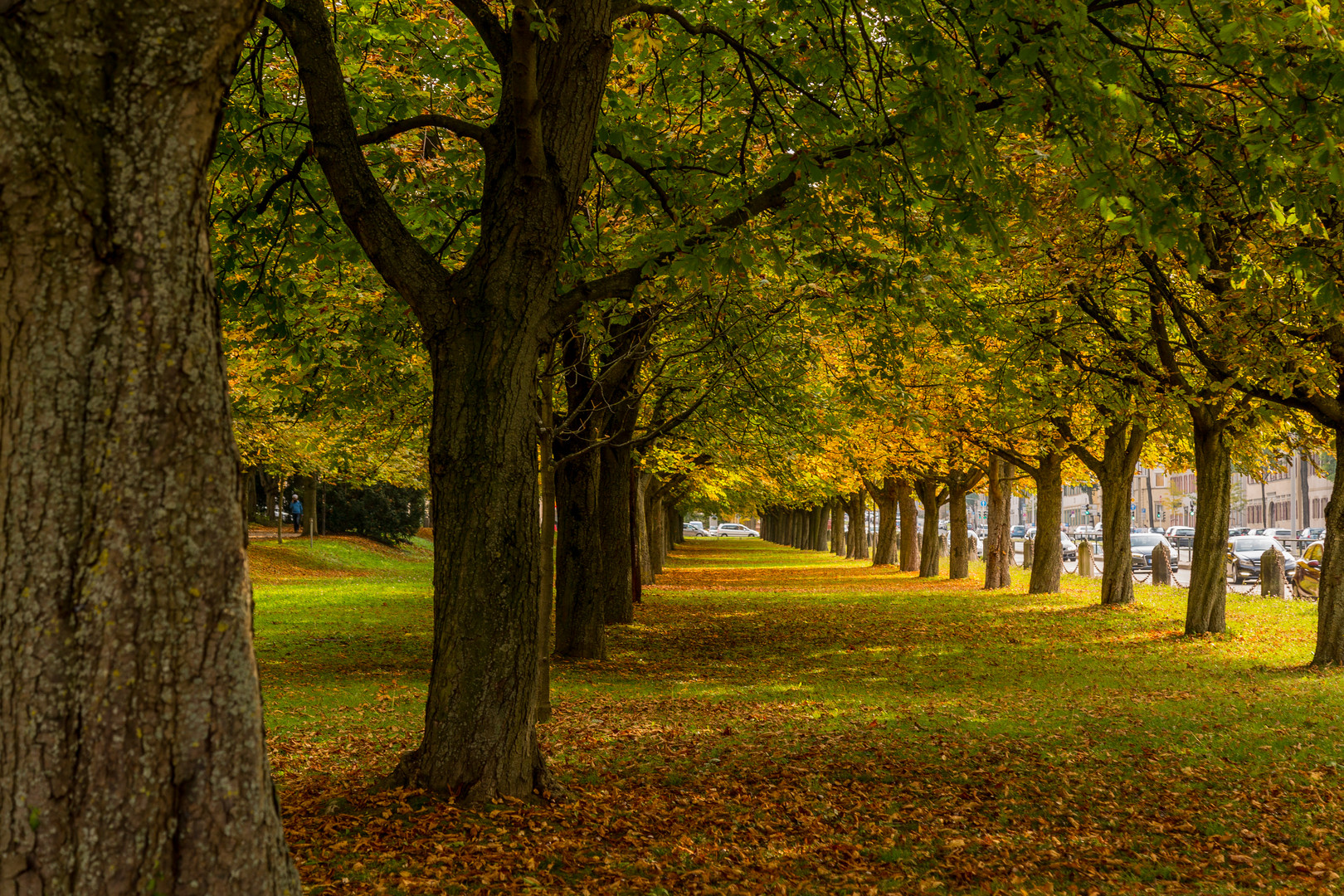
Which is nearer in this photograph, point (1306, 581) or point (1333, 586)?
point (1333, 586)

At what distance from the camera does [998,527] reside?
28.3 m

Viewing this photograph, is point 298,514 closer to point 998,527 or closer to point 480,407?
point 998,527

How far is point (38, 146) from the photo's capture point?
2.88 meters

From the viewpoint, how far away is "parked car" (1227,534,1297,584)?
30.9m

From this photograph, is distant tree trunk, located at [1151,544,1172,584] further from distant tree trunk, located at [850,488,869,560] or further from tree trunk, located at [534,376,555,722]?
tree trunk, located at [534,376,555,722]

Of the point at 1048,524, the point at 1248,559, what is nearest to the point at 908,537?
the point at 1248,559

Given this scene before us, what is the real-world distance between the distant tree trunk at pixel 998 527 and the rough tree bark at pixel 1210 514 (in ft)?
33.7

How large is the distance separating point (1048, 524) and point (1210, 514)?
8.85 metres

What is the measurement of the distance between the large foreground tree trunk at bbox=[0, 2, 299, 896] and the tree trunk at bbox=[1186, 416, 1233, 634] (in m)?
15.7

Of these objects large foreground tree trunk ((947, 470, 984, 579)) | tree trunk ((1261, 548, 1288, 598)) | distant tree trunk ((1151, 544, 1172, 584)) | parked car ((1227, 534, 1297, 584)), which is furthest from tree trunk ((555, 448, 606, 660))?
distant tree trunk ((1151, 544, 1172, 584))

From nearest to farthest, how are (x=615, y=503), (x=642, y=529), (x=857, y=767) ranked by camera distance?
(x=857, y=767) < (x=615, y=503) < (x=642, y=529)

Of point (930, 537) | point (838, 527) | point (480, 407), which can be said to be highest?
point (480, 407)

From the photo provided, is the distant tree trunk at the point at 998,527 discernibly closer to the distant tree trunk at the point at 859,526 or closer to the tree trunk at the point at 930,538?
the tree trunk at the point at 930,538

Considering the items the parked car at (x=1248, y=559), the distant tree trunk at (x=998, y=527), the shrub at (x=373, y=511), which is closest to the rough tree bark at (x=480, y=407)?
the distant tree trunk at (x=998, y=527)
